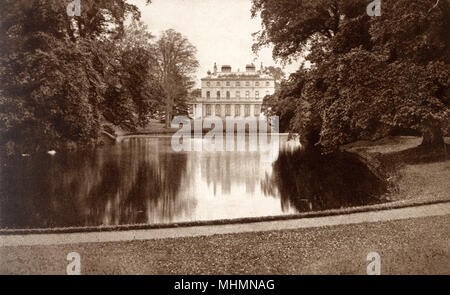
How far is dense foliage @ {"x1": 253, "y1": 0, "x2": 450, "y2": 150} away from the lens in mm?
6742

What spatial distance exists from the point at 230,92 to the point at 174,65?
1.17m

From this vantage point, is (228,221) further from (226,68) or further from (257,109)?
(257,109)

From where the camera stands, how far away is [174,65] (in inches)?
297

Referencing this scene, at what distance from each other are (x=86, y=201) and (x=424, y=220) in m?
5.59

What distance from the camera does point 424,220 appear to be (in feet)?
19.5

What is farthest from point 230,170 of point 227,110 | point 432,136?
point 432,136

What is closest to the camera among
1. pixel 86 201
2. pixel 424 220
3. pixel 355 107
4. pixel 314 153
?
pixel 424 220

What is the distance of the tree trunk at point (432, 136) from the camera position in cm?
702

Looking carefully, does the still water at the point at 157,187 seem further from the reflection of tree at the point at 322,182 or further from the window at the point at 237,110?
the window at the point at 237,110

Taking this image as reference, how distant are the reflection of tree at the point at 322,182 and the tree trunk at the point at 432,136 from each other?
123cm

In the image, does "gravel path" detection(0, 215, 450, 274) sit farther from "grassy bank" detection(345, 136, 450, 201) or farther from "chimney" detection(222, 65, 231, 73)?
"chimney" detection(222, 65, 231, 73)

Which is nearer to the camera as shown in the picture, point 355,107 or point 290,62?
point 355,107
